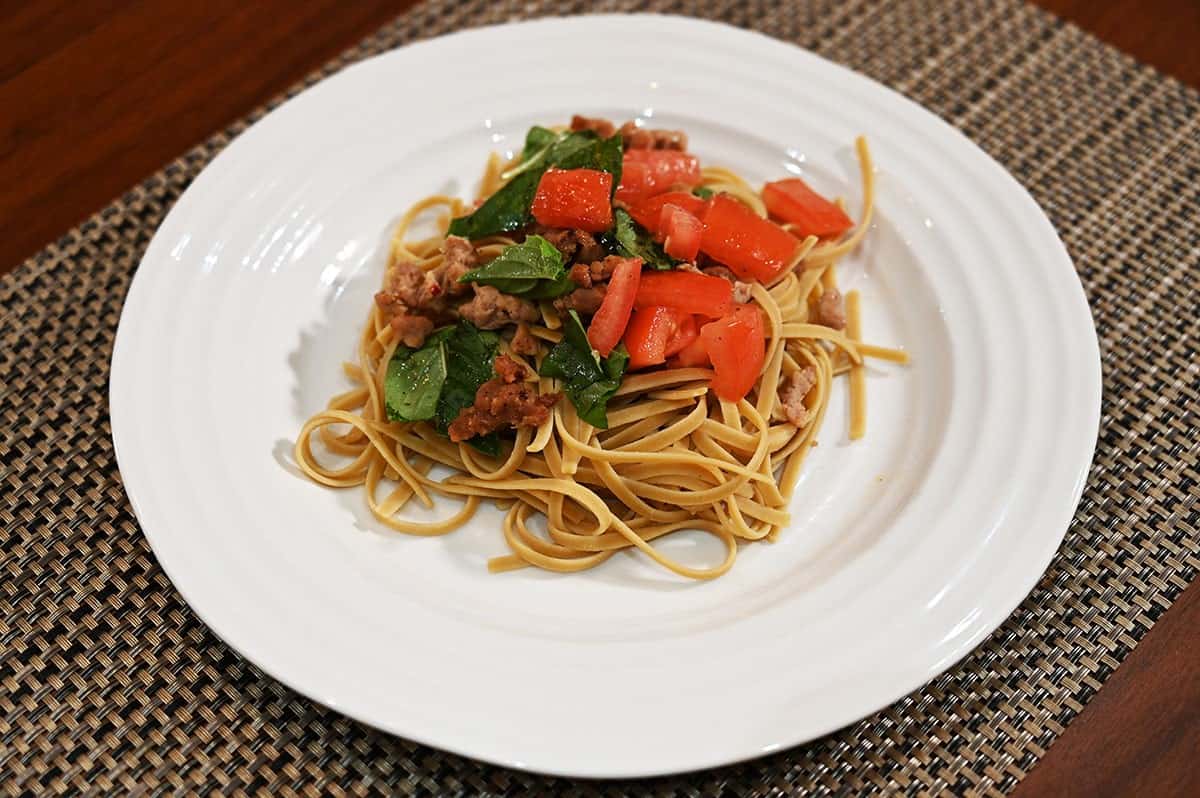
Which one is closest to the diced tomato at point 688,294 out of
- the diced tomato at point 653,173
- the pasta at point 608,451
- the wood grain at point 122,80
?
the pasta at point 608,451

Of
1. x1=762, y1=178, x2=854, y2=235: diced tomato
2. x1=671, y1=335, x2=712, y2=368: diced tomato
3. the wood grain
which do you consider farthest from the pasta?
the wood grain

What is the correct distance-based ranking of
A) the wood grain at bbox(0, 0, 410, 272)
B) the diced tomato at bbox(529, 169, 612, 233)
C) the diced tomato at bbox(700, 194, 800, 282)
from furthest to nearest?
1. the wood grain at bbox(0, 0, 410, 272)
2. the diced tomato at bbox(700, 194, 800, 282)
3. the diced tomato at bbox(529, 169, 612, 233)

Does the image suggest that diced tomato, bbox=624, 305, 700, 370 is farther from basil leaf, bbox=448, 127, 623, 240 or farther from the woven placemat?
the woven placemat

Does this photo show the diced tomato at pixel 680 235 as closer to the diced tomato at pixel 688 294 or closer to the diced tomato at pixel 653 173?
the diced tomato at pixel 688 294

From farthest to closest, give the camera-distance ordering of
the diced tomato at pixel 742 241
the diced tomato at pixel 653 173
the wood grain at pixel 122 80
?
the wood grain at pixel 122 80, the diced tomato at pixel 653 173, the diced tomato at pixel 742 241

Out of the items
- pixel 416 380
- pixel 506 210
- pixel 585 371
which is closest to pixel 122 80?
pixel 506 210

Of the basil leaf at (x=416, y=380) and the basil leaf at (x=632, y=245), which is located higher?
the basil leaf at (x=632, y=245)

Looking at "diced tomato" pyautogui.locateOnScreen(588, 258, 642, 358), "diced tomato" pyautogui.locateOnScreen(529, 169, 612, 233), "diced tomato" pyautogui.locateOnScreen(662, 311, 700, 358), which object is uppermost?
"diced tomato" pyautogui.locateOnScreen(529, 169, 612, 233)

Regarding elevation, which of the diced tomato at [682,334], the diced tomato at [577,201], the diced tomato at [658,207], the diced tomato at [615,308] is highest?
the diced tomato at [577,201]
